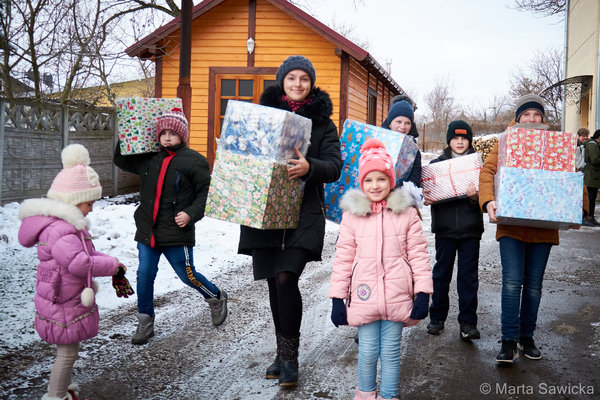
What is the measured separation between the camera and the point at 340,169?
354 centimetres

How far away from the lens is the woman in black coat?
3520 mm

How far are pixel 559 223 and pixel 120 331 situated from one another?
3.53 m

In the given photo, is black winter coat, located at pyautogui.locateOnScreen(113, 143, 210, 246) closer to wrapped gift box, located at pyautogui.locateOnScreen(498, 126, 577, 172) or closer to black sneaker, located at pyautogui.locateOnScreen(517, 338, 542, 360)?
wrapped gift box, located at pyautogui.locateOnScreen(498, 126, 577, 172)

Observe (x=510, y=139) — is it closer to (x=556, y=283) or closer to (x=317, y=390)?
(x=317, y=390)

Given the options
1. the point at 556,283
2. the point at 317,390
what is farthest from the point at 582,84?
the point at 317,390

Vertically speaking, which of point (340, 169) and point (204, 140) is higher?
point (204, 140)

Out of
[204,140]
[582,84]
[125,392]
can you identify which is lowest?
[125,392]

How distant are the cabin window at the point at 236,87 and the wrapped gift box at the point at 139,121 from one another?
382 inches

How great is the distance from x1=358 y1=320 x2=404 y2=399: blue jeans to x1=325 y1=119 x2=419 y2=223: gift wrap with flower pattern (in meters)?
0.94

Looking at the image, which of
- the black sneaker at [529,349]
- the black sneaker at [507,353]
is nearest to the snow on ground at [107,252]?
the black sneaker at [507,353]

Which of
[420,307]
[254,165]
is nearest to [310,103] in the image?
[254,165]

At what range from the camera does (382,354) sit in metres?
3.07

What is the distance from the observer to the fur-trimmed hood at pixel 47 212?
116 inches

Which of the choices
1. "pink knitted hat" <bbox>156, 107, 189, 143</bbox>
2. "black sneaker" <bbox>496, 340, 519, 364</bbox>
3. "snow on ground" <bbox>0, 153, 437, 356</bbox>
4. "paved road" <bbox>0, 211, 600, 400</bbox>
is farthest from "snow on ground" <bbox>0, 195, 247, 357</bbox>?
"black sneaker" <bbox>496, 340, 519, 364</bbox>
